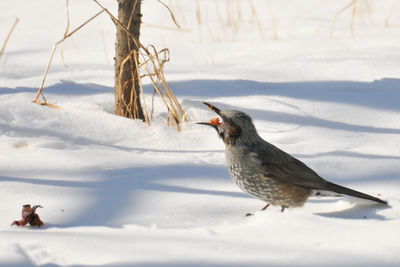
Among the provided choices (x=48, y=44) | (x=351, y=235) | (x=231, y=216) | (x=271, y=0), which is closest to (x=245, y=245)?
(x=351, y=235)

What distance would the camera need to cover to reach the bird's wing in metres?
2.72

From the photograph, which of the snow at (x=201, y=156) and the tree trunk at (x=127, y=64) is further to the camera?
the tree trunk at (x=127, y=64)

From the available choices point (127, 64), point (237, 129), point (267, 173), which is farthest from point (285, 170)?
point (127, 64)

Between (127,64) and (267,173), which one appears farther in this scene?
(127,64)

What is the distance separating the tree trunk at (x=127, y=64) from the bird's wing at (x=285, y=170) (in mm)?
1720

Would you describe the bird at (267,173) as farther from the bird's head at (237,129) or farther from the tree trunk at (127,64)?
the tree trunk at (127,64)

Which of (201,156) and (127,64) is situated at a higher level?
(127,64)

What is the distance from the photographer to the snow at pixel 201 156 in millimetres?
2084

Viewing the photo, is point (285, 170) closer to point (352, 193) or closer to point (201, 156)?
point (352, 193)

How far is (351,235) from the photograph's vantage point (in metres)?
2.19

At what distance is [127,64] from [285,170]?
1.98 metres

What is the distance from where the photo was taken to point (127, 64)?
172 inches

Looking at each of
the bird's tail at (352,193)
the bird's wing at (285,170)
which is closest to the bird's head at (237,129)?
the bird's wing at (285,170)

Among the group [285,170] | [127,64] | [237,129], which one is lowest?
[285,170]
